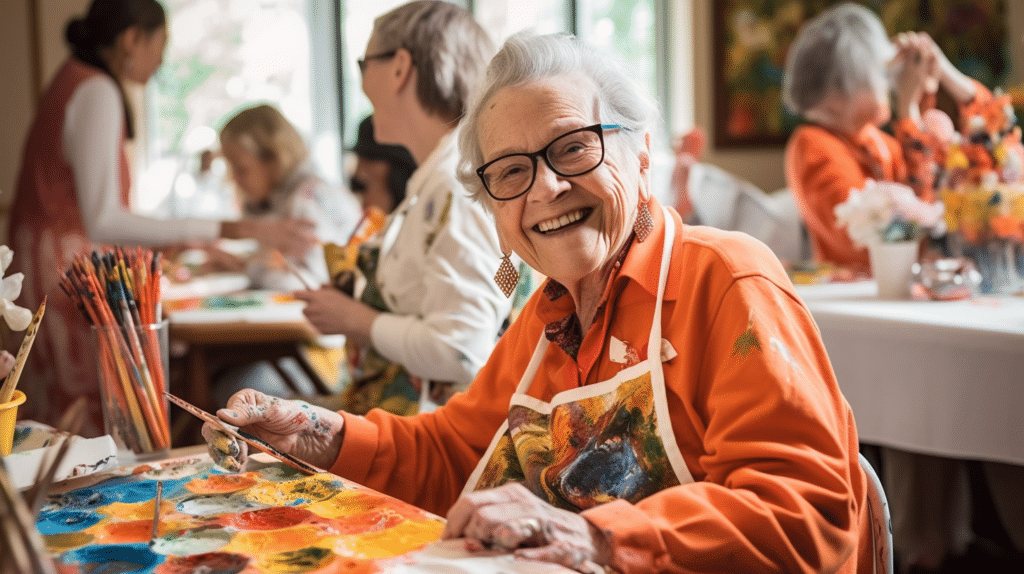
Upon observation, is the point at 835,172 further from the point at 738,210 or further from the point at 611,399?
the point at 611,399

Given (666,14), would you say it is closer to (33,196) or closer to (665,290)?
(33,196)

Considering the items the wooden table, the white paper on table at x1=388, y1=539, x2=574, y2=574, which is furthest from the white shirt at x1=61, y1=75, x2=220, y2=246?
the white paper on table at x1=388, y1=539, x2=574, y2=574

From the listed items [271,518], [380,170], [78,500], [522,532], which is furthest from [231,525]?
[380,170]

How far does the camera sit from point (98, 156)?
2.79m

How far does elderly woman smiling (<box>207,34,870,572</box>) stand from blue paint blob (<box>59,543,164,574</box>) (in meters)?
0.29

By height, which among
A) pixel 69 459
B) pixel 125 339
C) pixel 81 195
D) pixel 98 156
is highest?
pixel 98 156

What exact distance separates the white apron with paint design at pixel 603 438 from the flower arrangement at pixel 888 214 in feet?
4.77

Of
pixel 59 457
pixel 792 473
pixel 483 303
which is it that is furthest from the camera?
pixel 483 303

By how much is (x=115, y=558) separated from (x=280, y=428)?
0.37m

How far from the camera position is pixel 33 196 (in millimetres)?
2912

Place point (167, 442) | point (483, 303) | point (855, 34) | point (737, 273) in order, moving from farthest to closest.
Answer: point (855, 34)
point (483, 303)
point (167, 442)
point (737, 273)

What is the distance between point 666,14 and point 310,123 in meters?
2.50

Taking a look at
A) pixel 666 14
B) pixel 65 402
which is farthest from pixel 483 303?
pixel 666 14

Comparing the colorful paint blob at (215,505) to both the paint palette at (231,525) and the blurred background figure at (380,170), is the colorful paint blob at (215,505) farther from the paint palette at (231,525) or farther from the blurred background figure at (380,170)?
the blurred background figure at (380,170)
